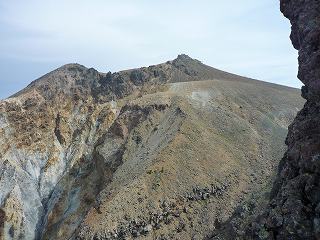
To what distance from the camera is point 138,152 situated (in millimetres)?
55188

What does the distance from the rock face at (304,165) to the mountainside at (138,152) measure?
1489 centimetres

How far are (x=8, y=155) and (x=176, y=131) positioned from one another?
3190 cm

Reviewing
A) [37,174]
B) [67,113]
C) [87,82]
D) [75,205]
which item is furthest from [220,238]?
[87,82]

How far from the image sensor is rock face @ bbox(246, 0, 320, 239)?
18953 mm

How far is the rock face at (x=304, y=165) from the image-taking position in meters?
19.0

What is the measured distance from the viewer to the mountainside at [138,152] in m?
45.0

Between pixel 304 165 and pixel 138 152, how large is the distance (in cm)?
3582

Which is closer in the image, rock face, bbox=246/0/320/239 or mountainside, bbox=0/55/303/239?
rock face, bbox=246/0/320/239

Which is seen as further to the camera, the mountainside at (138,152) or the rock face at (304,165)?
the mountainside at (138,152)

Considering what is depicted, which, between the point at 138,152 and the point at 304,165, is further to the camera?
the point at 138,152

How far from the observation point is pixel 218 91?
67750 millimetres

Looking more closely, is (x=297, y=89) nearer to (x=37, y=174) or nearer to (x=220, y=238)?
(x=37, y=174)

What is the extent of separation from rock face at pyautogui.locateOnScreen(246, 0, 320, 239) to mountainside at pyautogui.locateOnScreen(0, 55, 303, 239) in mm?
14891

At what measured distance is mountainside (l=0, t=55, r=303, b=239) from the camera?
4500 cm
